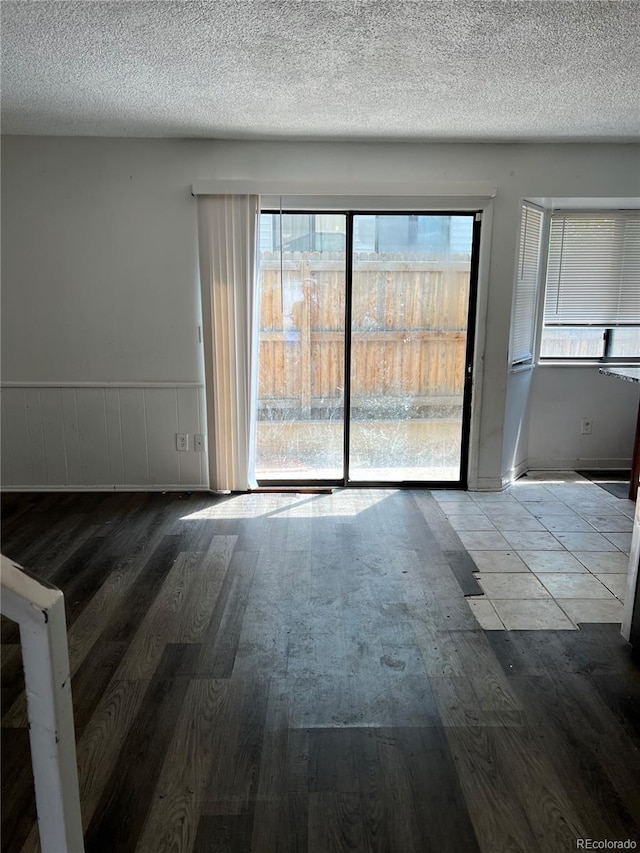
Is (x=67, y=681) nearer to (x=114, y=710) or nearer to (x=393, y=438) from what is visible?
(x=114, y=710)

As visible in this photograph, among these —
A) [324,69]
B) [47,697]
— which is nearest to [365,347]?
[324,69]

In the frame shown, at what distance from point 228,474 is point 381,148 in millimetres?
2549

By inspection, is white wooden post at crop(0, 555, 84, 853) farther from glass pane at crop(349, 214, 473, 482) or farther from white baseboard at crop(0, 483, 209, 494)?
glass pane at crop(349, 214, 473, 482)

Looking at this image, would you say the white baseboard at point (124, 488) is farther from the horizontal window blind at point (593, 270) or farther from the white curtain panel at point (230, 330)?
the horizontal window blind at point (593, 270)

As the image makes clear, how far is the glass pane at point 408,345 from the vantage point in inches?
162

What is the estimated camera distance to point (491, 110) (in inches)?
126

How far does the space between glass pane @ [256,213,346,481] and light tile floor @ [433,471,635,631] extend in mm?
1004

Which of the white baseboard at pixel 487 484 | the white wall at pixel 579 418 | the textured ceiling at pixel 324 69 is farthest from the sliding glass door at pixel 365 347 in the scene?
the white wall at pixel 579 418

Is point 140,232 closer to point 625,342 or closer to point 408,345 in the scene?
point 408,345

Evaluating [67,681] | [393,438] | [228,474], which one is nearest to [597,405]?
[393,438]

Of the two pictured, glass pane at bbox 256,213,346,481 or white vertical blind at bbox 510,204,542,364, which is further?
white vertical blind at bbox 510,204,542,364

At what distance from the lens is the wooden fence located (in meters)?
4.12

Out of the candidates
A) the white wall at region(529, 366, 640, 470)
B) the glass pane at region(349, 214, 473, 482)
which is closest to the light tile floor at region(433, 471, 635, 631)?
the white wall at region(529, 366, 640, 470)

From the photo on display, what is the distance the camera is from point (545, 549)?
3.29 metres
